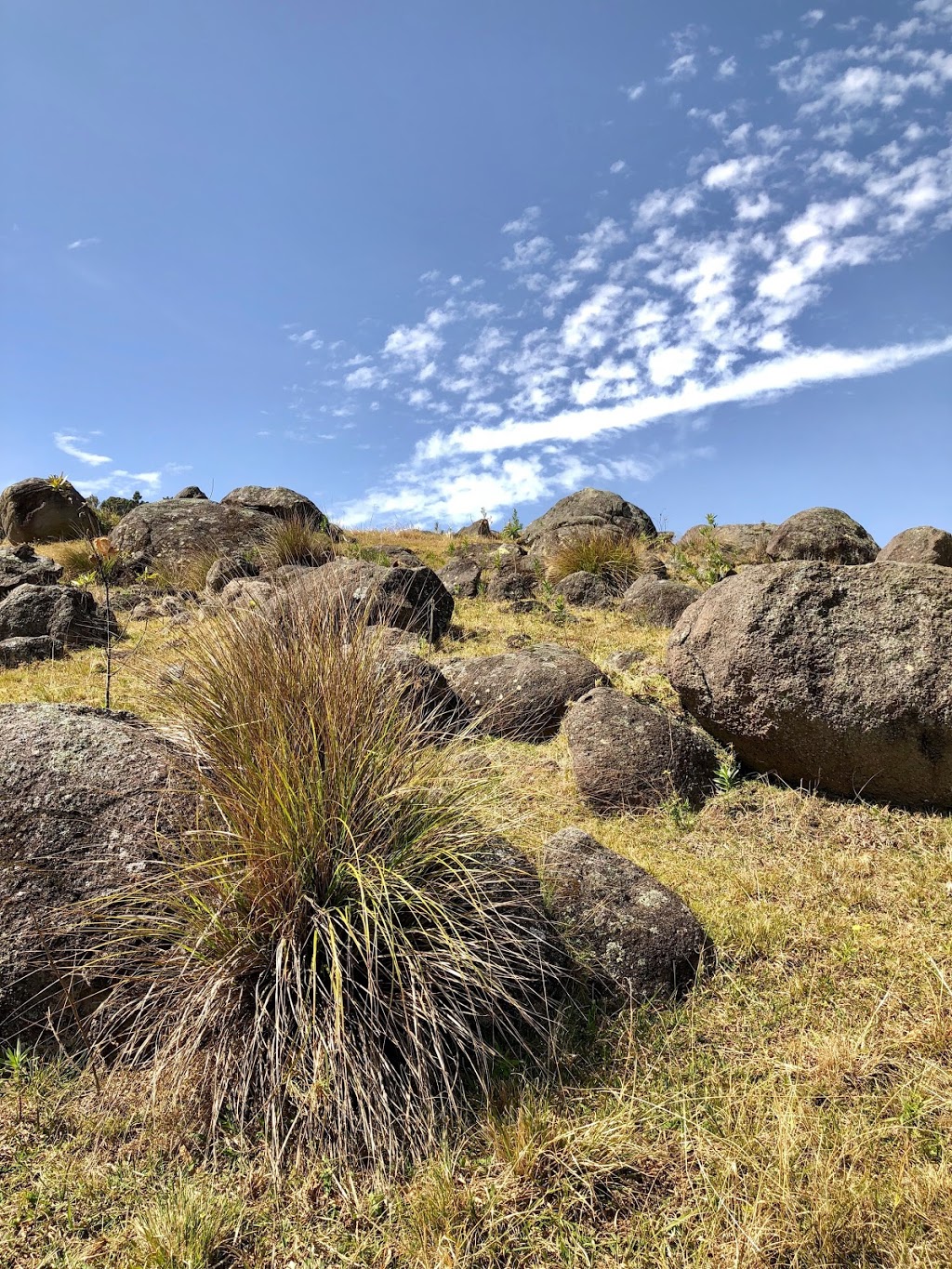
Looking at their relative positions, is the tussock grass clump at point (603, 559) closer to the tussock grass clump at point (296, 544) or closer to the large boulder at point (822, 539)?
the large boulder at point (822, 539)

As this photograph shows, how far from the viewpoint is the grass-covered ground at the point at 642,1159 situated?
6.96 ft

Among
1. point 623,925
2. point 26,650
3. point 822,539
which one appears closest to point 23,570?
point 26,650

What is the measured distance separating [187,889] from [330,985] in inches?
26.5

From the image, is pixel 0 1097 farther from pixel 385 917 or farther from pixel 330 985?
pixel 385 917

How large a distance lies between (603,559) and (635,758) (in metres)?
8.39

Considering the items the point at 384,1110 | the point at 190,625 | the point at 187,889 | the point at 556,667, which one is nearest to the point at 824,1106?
the point at 384,1110

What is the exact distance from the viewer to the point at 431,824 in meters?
3.07

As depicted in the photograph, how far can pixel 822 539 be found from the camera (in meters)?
13.8

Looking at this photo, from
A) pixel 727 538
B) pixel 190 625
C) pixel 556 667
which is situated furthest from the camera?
pixel 727 538

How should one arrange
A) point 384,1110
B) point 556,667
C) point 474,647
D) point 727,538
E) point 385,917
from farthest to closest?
point 727,538, point 474,647, point 556,667, point 385,917, point 384,1110

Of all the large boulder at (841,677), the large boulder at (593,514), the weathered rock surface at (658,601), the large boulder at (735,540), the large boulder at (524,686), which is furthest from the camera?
the large boulder at (593,514)

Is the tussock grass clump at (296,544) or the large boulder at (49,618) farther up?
the tussock grass clump at (296,544)

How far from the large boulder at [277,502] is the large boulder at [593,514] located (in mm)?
5236

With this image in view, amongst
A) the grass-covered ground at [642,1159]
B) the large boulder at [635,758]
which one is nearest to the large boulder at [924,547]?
the large boulder at [635,758]
